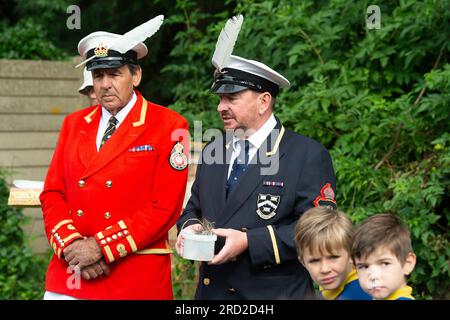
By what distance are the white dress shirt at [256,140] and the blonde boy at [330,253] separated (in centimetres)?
82

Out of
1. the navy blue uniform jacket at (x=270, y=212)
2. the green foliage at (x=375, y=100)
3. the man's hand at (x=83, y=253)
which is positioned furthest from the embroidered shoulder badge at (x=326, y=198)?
the green foliage at (x=375, y=100)

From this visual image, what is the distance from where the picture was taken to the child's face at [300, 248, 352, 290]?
3572 millimetres

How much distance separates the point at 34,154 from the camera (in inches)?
360

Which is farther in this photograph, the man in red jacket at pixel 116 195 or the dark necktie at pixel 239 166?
the man in red jacket at pixel 116 195

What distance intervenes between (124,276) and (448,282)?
97.3 inches

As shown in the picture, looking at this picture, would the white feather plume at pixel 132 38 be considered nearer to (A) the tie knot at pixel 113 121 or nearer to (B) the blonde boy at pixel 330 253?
(A) the tie knot at pixel 113 121

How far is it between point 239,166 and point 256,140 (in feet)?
0.47

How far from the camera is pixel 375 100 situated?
22.6 ft

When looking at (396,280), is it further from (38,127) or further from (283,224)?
(38,127)

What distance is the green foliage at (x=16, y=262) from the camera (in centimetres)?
774

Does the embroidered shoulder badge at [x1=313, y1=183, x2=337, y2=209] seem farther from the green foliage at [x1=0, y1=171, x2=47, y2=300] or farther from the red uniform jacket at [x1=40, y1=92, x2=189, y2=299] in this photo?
the green foliage at [x1=0, y1=171, x2=47, y2=300]

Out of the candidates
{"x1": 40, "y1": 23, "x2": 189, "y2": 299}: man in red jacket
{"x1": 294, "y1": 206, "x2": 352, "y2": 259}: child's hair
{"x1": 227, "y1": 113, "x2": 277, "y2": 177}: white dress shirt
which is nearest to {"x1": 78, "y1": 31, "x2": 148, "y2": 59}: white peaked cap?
{"x1": 40, "y1": 23, "x2": 189, "y2": 299}: man in red jacket

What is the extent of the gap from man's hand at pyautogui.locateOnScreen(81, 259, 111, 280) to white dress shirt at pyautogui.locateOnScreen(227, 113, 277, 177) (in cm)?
74

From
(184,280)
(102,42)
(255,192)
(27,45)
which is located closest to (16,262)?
(184,280)
